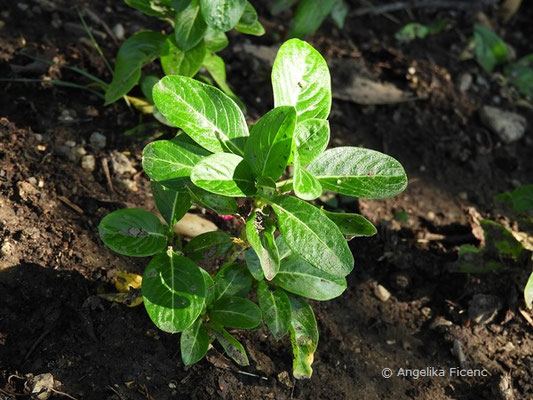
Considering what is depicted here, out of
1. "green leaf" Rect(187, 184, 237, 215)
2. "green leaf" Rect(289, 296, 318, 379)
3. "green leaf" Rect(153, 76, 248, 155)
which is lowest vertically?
"green leaf" Rect(289, 296, 318, 379)

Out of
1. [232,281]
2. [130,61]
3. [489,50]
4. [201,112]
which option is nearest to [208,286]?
[232,281]

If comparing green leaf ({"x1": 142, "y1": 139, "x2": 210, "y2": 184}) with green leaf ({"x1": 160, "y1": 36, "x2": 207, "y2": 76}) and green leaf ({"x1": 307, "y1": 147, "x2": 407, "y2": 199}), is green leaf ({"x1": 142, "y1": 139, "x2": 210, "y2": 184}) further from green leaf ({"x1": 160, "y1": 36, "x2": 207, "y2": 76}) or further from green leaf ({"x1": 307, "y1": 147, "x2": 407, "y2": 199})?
green leaf ({"x1": 160, "y1": 36, "x2": 207, "y2": 76})

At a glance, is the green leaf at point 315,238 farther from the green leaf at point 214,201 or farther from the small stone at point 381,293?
the small stone at point 381,293

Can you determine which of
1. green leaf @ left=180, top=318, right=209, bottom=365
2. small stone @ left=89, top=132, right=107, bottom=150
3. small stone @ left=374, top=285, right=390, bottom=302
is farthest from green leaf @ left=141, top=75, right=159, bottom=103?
small stone @ left=374, top=285, right=390, bottom=302

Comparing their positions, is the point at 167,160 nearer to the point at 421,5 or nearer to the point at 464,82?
the point at 464,82

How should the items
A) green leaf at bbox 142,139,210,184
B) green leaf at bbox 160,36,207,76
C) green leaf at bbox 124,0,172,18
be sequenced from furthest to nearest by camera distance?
1. green leaf at bbox 160,36,207,76
2. green leaf at bbox 124,0,172,18
3. green leaf at bbox 142,139,210,184

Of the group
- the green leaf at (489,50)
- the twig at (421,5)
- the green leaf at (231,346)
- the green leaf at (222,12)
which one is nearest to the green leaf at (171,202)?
the green leaf at (231,346)

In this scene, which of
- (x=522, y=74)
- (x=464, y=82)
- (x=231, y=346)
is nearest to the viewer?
(x=231, y=346)
